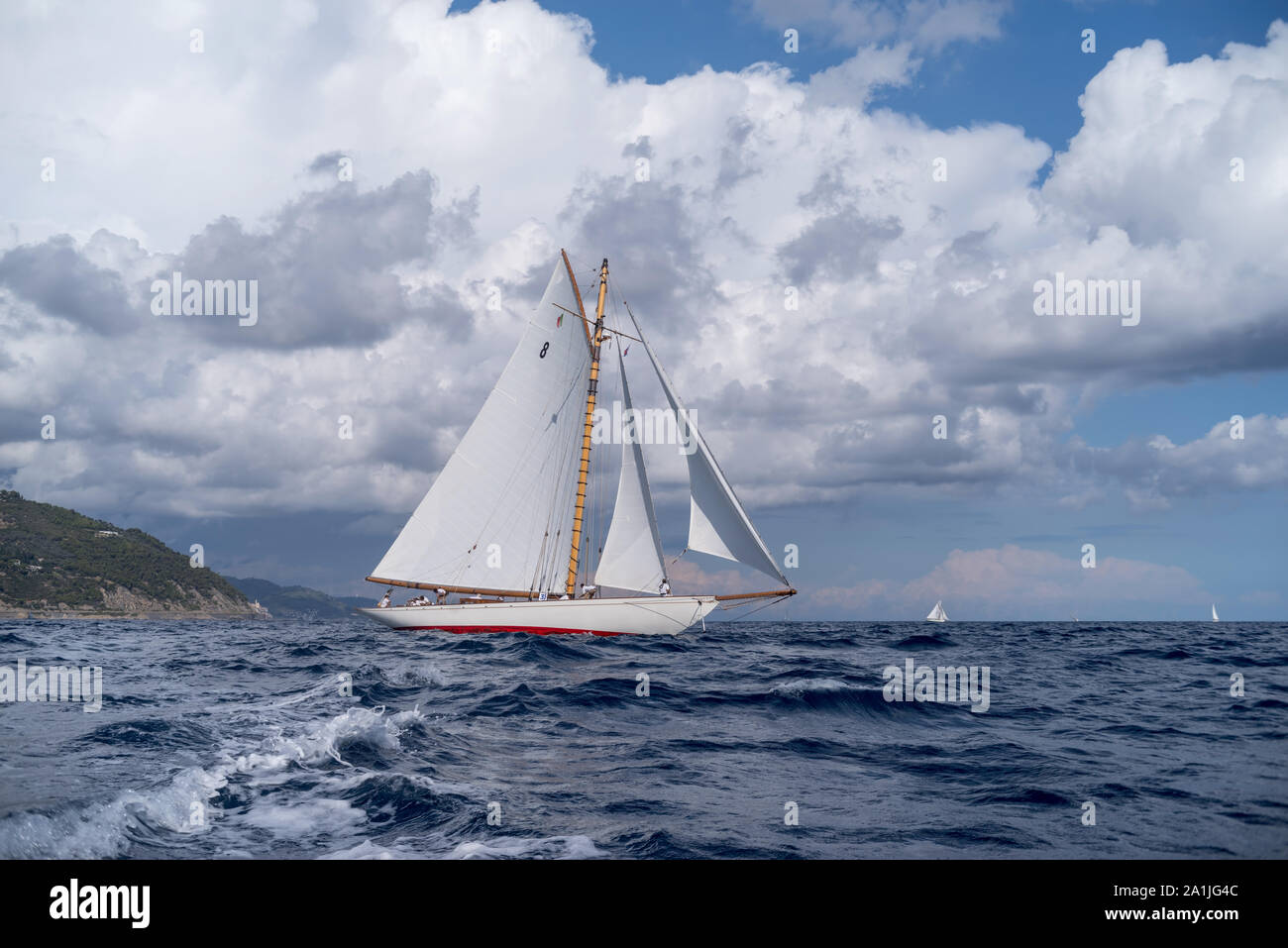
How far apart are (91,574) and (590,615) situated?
14360 cm

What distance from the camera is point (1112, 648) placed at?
163 feet

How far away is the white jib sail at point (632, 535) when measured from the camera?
49.7 metres

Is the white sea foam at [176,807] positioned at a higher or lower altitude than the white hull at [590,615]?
higher

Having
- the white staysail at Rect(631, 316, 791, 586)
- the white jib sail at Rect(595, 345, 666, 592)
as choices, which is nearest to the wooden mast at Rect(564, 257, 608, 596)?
the white jib sail at Rect(595, 345, 666, 592)

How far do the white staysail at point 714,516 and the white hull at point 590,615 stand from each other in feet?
15.7

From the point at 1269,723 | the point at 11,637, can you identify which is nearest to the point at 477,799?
the point at 1269,723

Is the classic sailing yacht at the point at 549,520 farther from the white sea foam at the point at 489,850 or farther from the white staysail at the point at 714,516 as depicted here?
the white sea foam at the point at 489,850

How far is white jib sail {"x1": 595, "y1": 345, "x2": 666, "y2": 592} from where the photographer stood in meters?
49.7

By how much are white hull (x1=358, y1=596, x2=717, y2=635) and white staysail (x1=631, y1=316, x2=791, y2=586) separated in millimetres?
4779

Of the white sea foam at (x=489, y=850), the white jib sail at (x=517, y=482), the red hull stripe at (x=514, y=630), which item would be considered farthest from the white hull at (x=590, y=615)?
the white sea foam at (x=489, y=850)

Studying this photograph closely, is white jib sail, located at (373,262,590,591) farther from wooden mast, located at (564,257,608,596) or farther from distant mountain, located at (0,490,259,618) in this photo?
distant mountain, located at (0,490,259,618)

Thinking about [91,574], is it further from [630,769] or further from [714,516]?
[630,769]
